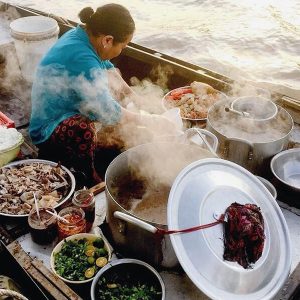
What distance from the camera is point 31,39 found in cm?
534

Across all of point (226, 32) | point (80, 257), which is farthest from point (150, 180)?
point (226, 32)

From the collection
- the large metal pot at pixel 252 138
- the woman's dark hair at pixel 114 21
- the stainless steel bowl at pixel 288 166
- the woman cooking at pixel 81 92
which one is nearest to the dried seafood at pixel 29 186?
the woman cooking at pixel 81 92

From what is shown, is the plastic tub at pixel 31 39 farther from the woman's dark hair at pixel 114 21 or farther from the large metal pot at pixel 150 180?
the large metal pot at pixel 150 180

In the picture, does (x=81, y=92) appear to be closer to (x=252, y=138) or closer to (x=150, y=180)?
(x=150, y=180)

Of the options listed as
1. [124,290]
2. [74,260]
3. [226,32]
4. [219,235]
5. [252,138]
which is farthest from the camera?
[226,32]

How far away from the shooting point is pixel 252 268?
2.24m

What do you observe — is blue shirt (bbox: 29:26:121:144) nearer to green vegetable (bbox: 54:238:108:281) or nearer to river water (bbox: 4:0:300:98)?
green vegetable (bbox: 54:238:108:281)

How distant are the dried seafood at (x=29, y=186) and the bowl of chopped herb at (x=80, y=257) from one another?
54 centimetres

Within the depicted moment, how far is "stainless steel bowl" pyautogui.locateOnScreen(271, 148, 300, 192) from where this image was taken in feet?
11.8

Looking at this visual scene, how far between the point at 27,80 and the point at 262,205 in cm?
462

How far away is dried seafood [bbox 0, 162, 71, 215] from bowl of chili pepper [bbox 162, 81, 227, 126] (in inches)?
64.4

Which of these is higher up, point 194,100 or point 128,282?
point 194,100

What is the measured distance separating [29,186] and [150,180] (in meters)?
1.19

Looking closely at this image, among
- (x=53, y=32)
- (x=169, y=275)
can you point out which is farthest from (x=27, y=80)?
(x=169, y=275)
